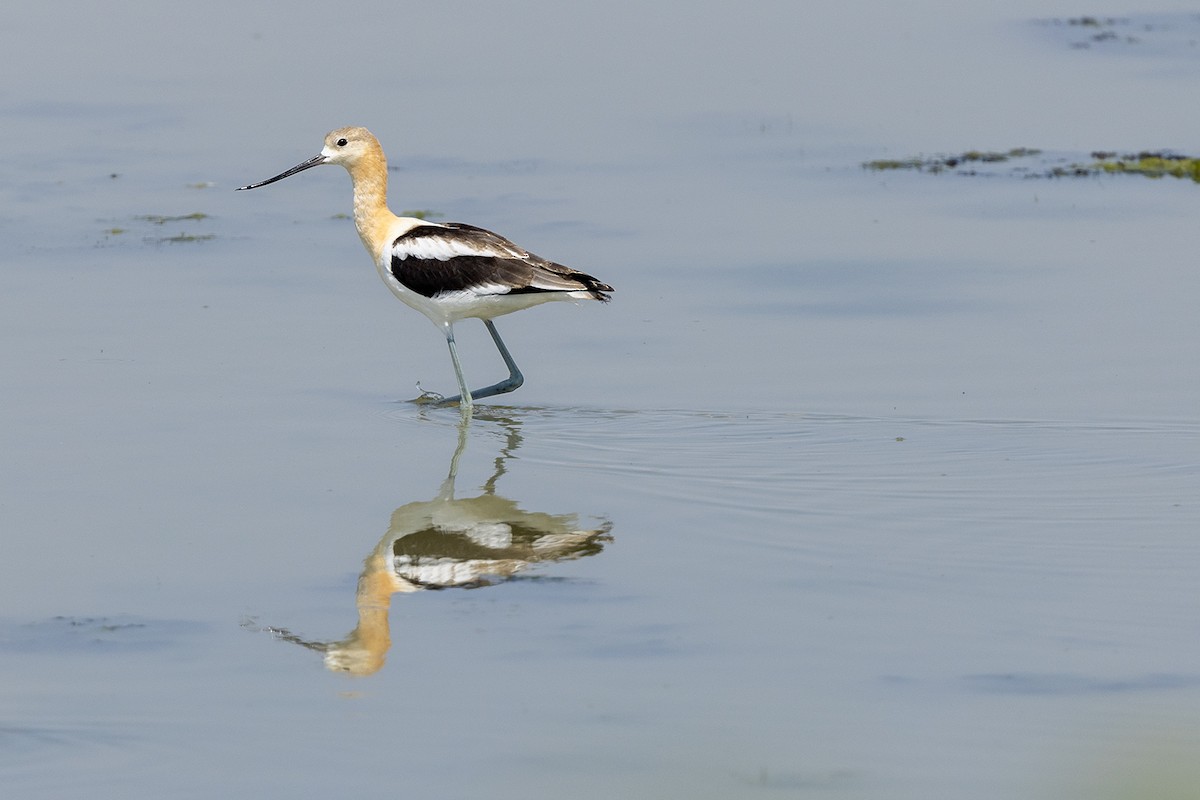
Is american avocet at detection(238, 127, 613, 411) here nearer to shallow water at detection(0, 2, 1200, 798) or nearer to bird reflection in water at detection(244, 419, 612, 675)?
shallow water at detection(0, 2, 1200, 798)

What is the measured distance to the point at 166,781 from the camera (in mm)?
5074

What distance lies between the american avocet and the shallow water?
368 mm

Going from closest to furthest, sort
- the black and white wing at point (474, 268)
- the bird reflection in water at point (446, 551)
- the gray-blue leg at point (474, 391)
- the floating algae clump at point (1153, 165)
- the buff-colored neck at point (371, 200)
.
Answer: the bird reflection in water at point (446, 551)
the black and white wing at point (474, 268)
the gray-blue leg at point (474, 391)
the buff-colored neck at point (371, 200)
the floating algae clump at point (1153, 165)

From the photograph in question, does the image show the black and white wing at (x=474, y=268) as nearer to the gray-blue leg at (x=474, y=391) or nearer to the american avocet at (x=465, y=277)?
the american avocet at (x=465, y=277)

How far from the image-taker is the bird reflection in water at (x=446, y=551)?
6.17 metres

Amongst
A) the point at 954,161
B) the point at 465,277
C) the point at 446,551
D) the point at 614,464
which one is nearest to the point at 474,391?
the point at 465,277

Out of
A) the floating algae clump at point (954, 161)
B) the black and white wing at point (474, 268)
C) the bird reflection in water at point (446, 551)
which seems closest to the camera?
the bird reflection in water at point (446, 551)

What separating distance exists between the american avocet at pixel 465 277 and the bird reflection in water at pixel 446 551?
5.14 ft

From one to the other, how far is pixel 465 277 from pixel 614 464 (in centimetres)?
171

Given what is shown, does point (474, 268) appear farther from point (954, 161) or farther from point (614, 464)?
point (954, 161)

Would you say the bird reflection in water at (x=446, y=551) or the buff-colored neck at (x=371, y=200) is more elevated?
the buff-colored neck at (x=371, y=200)

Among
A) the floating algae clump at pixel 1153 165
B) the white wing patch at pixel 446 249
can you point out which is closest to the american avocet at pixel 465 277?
the white wing patch at pixel 446 249

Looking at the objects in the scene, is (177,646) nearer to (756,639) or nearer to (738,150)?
(756,639)

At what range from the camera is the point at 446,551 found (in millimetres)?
7270
